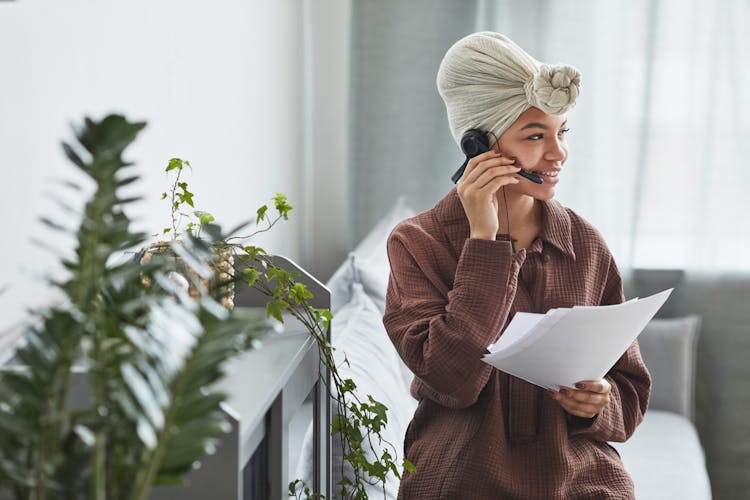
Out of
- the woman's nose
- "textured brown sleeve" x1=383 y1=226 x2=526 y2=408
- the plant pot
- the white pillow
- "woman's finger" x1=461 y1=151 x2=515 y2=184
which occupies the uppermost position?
the woman's nose

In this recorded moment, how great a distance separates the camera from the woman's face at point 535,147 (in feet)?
4.47

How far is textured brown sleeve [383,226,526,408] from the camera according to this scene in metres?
1.26

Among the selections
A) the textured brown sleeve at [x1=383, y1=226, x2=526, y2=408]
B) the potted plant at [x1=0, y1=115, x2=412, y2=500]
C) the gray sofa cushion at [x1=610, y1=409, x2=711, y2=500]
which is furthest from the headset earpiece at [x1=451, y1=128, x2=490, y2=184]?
the gray sofa cushion at [x1=610, y1=409, x2=711, y2=500]

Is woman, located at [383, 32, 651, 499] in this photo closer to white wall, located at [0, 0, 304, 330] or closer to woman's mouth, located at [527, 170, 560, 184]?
woman's mouth, located at [527, 170, 560, 184]

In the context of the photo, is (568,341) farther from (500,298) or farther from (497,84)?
(497,84)

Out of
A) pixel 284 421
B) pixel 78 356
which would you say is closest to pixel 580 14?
pixel 284 421

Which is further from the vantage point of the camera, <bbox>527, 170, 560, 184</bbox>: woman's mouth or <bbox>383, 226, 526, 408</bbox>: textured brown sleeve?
<bbox>527, 170, 560, 184</bbox>: woman's mouth

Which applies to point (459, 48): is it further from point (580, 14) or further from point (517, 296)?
point (580, 14)

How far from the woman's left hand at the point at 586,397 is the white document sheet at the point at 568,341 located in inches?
0.6

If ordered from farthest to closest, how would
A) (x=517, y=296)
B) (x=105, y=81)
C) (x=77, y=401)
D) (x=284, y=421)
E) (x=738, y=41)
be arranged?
(x=738, y=41), (x=517, y=296), (x=105, y=81), (x=284, y=421), (x=77, y=401)

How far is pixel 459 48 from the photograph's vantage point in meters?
1.39

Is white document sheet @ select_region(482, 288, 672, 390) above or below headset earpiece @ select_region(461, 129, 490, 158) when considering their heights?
below

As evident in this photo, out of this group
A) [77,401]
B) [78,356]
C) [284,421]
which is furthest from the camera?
[284,421]

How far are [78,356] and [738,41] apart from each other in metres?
2.52
